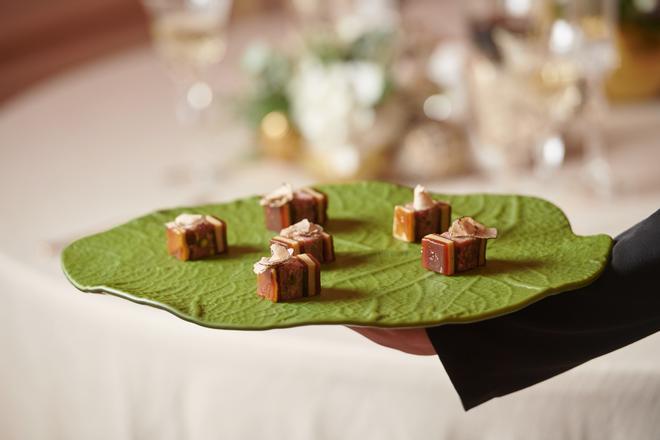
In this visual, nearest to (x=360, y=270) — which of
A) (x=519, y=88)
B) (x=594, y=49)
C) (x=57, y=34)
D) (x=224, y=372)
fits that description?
(x=224, y=372)

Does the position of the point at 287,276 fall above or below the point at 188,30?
below

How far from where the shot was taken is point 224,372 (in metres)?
1.35

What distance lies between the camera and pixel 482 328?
1.06 m

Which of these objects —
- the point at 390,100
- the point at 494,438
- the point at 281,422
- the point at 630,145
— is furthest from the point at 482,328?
the point at 630,145

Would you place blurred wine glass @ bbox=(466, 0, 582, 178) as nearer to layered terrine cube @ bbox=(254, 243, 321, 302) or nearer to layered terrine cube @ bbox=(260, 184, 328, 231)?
layered terrine cube @ bbox=(260, 184, 328, 231)

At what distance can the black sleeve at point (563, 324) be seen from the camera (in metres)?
1.06

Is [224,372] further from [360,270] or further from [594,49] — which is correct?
[594,49]

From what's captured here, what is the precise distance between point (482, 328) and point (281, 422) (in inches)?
14.6

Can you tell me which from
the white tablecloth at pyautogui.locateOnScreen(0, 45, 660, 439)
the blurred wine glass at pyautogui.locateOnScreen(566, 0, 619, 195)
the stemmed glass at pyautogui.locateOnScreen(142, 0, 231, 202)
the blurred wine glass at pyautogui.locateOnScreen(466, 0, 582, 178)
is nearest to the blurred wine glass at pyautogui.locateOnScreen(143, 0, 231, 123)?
the stemmed glass at pyautogui.locateOnScreen(142, 0, 231, 202)

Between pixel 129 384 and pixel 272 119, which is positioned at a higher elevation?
pixel 272 119

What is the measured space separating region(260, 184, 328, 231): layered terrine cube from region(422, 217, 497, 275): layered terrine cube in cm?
19

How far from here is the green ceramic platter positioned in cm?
97

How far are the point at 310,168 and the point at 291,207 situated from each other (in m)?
1.07

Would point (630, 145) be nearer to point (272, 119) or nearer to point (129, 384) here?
point (272, 119)
